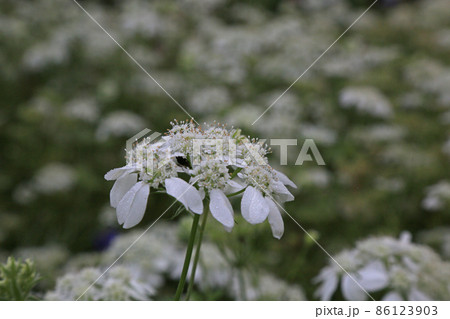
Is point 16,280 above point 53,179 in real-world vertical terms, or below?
below

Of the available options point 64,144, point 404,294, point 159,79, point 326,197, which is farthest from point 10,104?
point 404,294

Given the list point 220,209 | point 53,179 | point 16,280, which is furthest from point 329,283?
point 53,179

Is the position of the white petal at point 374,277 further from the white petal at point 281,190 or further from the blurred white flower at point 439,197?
the blurred white flower at point 439,197


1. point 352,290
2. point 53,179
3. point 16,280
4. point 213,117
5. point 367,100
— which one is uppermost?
point 367,100

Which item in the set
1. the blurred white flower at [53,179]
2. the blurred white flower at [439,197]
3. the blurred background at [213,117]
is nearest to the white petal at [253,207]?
the blurred background at [213,117]

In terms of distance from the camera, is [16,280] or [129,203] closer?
[129,203]

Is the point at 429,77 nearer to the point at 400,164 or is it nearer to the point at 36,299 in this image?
the point at 400,164

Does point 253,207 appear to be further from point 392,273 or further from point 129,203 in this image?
point 392,273
